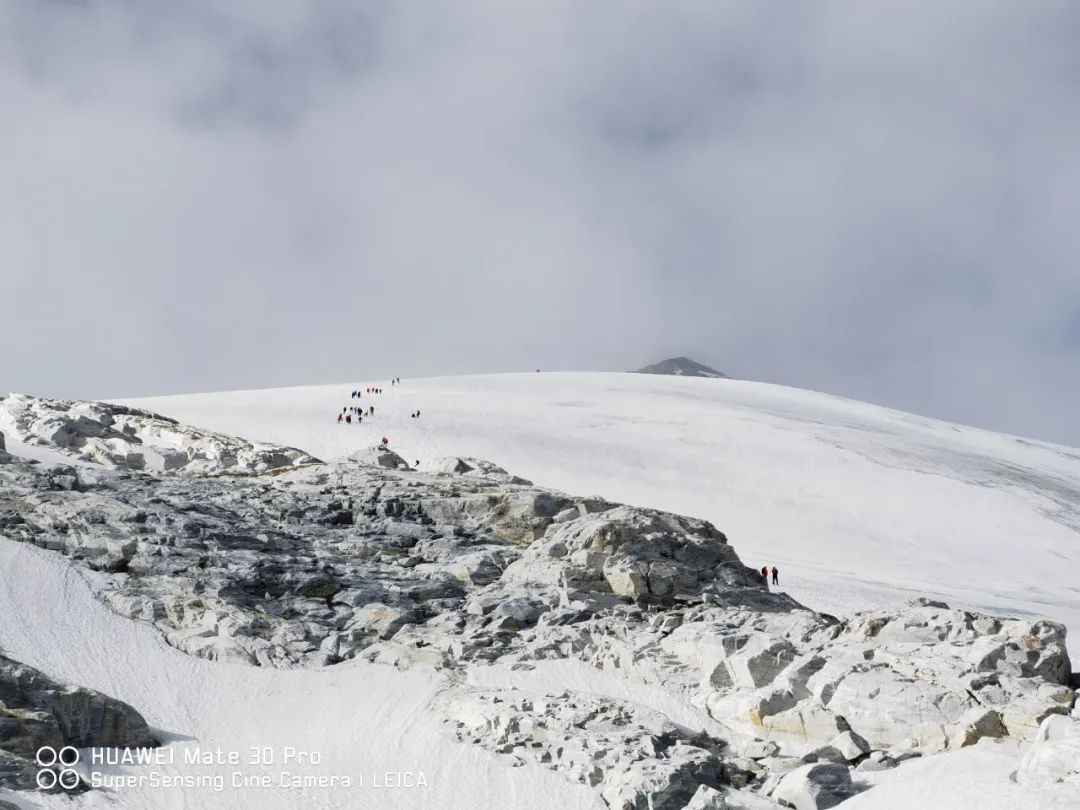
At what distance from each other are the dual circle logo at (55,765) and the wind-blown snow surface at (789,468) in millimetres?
20321

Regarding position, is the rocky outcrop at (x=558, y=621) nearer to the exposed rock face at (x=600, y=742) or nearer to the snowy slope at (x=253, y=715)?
the exposed rock face at (x=600, y=742)

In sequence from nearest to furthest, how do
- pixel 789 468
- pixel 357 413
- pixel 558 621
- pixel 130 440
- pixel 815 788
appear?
pixel 815 788, pixel 558 621, pixel 130 440, pixel 789 468, pixel 357 413

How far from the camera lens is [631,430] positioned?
5634 centimetres

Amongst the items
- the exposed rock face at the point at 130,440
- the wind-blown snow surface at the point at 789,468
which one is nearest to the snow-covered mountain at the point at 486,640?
the exposed rock face at the point at 130,440

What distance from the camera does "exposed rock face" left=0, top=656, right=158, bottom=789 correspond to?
46.4 feet

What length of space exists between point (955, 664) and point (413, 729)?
Answer: 9.13 m

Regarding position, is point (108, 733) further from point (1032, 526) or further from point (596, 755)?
point (1032, 526)

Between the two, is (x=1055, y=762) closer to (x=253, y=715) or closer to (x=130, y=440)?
(x=253, y=715)

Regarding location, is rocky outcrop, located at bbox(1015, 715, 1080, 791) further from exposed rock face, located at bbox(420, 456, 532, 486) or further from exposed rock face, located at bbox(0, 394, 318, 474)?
exposed rock face, located at bbox(0, 394, 318, 474)

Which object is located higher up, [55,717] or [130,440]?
[130,440]

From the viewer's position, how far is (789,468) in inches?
1962

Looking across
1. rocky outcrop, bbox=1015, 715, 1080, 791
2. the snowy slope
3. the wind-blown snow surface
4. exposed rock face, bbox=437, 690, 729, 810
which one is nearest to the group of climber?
the wind-blown snow surface

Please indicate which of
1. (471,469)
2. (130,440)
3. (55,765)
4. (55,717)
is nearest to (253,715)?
(55,717)

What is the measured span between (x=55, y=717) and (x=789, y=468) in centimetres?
4036
